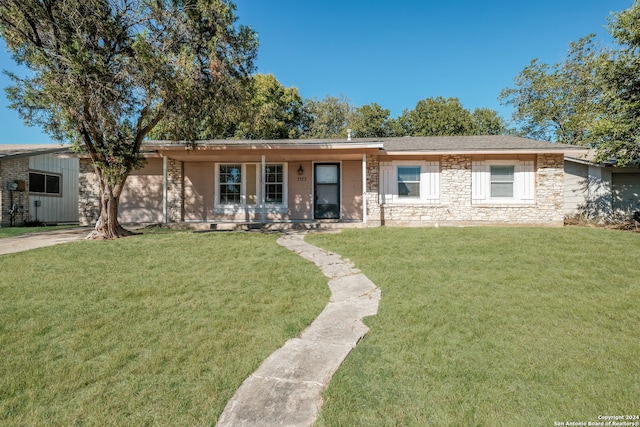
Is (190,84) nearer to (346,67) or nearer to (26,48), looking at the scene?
(26,48)

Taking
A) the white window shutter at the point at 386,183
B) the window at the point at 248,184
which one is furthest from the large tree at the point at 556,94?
the window at the point at 248,184

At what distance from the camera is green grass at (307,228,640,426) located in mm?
2078

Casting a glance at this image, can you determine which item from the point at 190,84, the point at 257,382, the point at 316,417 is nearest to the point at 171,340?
the point at 257,382

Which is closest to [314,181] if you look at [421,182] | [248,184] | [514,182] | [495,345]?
[248,184]

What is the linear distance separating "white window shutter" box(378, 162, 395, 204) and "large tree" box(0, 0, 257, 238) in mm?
5533

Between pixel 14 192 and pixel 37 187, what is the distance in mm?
1391

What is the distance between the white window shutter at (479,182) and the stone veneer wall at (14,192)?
17.9m

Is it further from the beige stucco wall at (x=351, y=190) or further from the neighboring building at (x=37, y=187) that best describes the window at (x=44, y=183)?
the beige stucco wall at (x=351, y=190)

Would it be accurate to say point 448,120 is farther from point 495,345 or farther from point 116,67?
point 495,345

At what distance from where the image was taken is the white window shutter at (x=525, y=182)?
35.4 feet

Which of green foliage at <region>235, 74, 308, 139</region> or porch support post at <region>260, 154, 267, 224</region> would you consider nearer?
porch support post at <region>260, 154, 267, 224</region>

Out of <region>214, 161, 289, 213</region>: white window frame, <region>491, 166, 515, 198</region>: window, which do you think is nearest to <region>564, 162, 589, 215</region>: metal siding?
<region>491, 166, 515, 198</region>: window

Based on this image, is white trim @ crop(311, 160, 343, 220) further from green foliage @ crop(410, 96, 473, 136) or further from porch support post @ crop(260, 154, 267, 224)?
green foliage @ crop(410, 96, 473, 136)

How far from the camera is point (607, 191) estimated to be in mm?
12148
